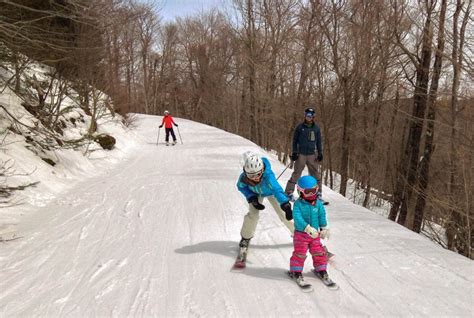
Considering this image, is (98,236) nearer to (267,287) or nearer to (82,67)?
(267,287)

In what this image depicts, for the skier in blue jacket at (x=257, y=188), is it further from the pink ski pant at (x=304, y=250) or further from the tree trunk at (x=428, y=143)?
the tree trunk at (x=428, y=143)

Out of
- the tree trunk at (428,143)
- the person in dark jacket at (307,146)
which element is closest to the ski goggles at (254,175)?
the person in dark jacket at (307,146)

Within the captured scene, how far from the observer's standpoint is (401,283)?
13.0 feet

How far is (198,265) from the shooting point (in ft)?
14.6

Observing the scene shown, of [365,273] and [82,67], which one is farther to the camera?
[82,67]

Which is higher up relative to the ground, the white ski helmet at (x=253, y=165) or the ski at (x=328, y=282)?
the white ski helmet at (x=253, y=165)

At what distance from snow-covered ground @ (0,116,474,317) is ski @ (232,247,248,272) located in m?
0.10

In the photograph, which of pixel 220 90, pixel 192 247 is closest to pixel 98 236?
pixel 192 247

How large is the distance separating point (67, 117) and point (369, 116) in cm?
1636

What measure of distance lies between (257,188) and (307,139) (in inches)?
111

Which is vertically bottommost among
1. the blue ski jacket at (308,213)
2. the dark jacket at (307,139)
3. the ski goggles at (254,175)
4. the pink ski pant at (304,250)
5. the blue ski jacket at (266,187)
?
the pink ski pant at (304,250)

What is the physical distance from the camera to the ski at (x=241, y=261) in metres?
4.34

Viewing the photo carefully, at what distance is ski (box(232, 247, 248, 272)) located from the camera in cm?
434

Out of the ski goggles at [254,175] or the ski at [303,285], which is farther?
the ski goggles at [254,175]
